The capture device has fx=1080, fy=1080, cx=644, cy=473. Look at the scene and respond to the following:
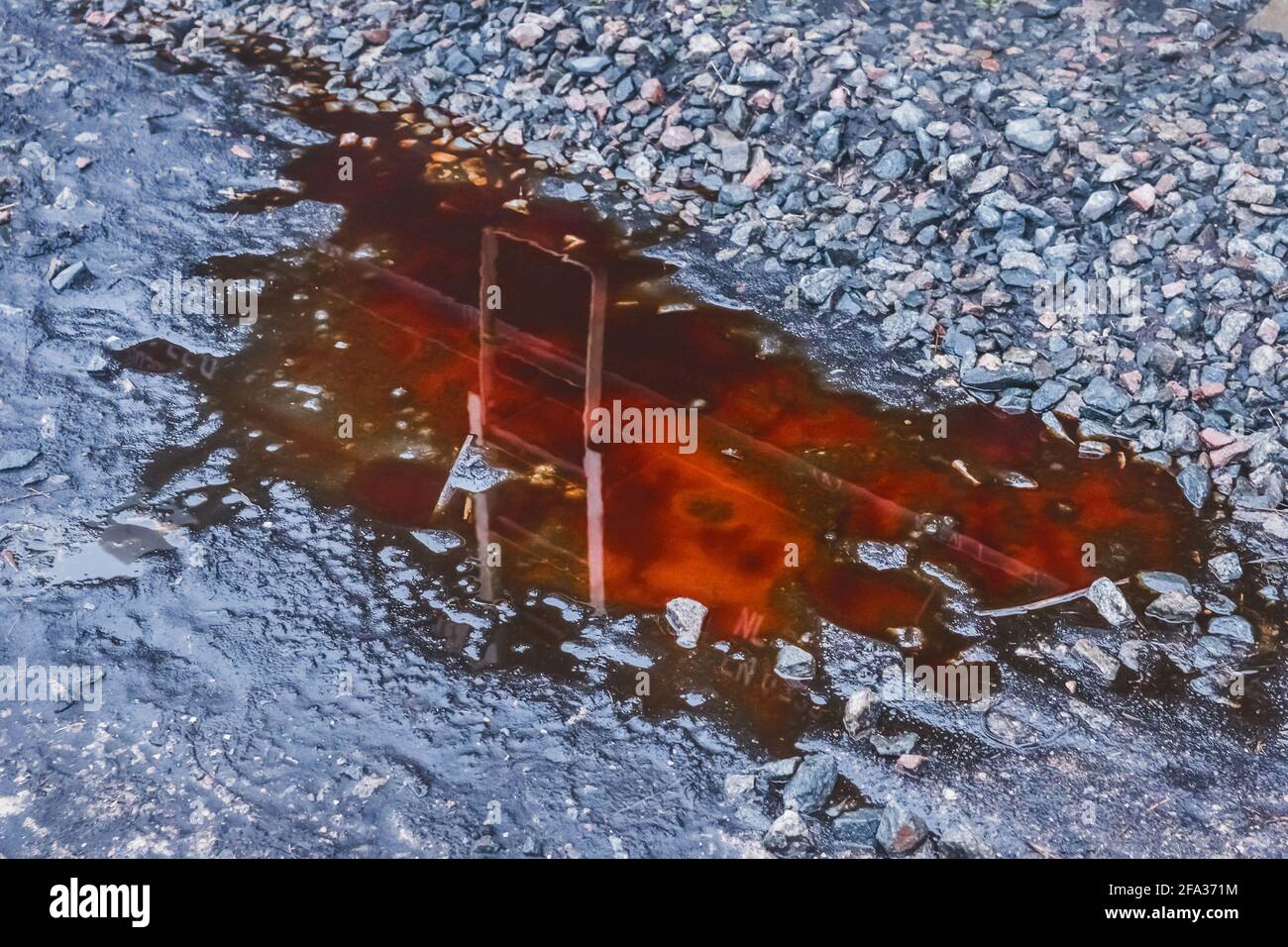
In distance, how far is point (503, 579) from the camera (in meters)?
4.13

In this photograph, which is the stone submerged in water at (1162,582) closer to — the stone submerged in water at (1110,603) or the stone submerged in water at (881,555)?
the stone submerged in water at (1110,603)

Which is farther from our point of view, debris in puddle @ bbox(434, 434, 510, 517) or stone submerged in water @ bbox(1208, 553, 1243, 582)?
debris in puddle @ bbox(434, 434, 510, 517)

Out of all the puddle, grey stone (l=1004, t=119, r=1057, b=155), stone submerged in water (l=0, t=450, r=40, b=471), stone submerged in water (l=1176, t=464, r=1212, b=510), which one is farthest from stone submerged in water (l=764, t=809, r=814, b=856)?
grey stone (l=1004, t=119, r=1057, b=155)

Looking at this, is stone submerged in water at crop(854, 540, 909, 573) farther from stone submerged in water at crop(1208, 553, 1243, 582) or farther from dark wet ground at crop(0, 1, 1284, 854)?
stone submerged in water at crop(1208, 553, 1243, 582)

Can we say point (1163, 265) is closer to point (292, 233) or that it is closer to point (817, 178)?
point (817, 178)

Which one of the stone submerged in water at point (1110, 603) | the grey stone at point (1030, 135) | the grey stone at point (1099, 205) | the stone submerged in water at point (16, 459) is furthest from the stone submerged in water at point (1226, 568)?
the stone submerged in water at point (16, 459)

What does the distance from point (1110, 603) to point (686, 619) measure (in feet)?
5.26

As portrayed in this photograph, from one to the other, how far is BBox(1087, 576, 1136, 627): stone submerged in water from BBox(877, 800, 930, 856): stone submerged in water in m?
1.24

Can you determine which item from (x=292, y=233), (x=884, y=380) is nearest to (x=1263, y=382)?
(x=884, y=380)

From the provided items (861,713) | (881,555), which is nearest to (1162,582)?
(881,555)

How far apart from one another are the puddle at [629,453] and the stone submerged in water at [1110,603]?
0.12 m

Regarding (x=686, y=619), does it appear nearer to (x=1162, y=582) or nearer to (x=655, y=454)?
(x=655, y=454)

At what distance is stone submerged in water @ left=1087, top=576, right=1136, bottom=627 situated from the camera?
4.03 m

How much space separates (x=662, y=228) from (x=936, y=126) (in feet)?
5.20
